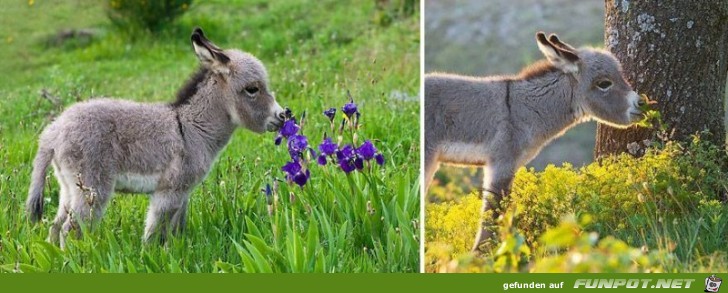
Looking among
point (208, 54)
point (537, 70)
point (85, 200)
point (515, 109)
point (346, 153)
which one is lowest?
point (85, 200)

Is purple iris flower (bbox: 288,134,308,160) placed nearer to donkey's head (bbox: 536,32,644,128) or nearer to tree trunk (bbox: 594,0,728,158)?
donkey's head (bbox: 536,32,644,128)

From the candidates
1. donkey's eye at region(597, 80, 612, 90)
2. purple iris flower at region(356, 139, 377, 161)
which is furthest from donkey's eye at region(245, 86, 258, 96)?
donkey's eye at region(597, 80, 612, 90)

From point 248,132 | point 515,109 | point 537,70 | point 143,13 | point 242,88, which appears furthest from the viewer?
point 143,13

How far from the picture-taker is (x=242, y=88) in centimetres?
694

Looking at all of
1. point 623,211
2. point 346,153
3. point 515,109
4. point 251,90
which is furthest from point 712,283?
point 251,90

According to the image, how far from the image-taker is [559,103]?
6.62 metres

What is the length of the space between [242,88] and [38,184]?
53.0 inches

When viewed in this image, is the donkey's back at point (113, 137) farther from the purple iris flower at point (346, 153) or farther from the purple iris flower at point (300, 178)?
the purple iris flower at point (346, 153)

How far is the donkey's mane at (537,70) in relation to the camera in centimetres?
663

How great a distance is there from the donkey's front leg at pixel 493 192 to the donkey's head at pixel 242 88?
1398mm

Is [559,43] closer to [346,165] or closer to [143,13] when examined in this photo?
[346,165]

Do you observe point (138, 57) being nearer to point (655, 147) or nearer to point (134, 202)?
point (134, 202)

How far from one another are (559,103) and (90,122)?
2.75 metres

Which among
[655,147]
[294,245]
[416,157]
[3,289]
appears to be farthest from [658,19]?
[3,289]
